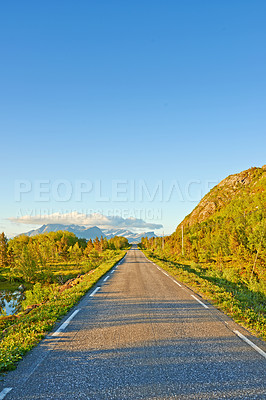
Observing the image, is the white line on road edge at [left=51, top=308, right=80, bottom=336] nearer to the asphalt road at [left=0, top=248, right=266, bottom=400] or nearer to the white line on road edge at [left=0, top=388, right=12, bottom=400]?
the asphalt road at [left=0, top=248, right=266, bottom=400]

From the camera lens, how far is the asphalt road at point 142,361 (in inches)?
148

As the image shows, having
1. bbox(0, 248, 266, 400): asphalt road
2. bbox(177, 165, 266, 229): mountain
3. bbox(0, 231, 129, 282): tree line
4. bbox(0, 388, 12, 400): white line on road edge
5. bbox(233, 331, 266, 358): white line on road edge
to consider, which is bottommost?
bbox(0, 231, 129, 282): tree line

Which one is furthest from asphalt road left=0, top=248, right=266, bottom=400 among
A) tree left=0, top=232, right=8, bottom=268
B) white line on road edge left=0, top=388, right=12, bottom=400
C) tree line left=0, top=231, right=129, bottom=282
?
tree left=0, top=232, right=8, bottom=268

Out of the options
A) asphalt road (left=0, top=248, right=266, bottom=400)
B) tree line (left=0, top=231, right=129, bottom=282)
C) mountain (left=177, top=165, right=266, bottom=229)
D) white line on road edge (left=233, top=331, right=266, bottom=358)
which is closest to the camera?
asphalt road (left=0, top=248, right=266, bottom=400)

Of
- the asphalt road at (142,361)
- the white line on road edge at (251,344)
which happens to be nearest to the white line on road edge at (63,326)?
the asphalt road at (142,361)

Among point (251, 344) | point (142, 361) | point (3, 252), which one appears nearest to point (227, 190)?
point (3, 252)

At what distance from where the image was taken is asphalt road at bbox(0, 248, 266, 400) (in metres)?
3.75

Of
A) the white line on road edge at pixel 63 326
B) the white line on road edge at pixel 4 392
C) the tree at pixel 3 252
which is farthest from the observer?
the tree at pixel 3 252

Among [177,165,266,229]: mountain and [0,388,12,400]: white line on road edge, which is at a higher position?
[177,165,266,229]: mountain

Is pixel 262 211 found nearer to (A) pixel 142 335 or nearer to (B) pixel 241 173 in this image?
(A) pixel 142 335

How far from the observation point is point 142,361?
184 inches

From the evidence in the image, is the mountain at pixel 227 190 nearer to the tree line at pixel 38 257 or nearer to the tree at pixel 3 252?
the tree line at pixel 38 257

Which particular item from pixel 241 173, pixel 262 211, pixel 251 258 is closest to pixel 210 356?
pixel 251 258

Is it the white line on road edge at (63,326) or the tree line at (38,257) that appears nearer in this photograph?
the white line on road edge at (63,326)
